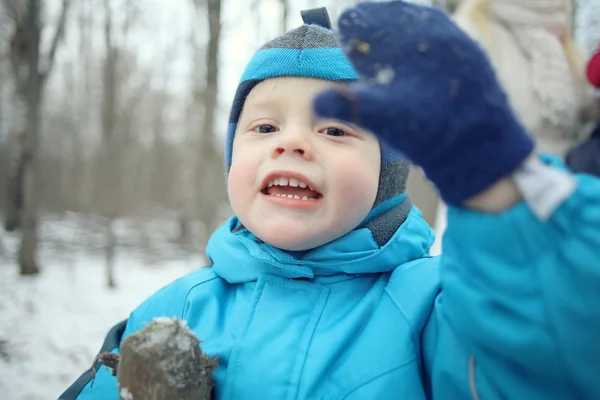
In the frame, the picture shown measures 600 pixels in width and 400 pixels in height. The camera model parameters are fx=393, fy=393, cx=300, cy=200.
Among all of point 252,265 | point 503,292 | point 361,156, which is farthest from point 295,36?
point 503,292

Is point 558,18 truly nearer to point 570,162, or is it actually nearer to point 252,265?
point 570,162

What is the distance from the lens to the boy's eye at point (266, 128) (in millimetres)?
1206

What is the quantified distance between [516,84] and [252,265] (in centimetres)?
207

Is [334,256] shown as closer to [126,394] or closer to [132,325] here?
[126,394]

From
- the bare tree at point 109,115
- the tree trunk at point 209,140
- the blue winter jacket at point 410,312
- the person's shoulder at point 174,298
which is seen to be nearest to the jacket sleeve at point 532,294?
the blue winter jacket at point 410,312

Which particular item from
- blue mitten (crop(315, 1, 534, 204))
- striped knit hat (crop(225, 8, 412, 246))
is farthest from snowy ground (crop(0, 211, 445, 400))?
blue mitten (crop(315, 1, 534, 204))

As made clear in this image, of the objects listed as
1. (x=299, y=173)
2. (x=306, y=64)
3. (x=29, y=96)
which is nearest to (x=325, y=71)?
(x=306, y=64)

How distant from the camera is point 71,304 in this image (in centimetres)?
588

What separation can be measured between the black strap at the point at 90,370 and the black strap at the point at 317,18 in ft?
4.24

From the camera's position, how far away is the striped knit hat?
118 centimetres

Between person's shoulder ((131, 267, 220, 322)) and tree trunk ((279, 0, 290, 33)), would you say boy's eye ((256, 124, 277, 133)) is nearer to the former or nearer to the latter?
person's shoulder ((131, 267, 220, 322))

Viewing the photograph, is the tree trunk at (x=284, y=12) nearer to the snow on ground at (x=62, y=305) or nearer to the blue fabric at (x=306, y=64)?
the snow on ground at (x=62, y=305)

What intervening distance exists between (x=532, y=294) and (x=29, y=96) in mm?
7784

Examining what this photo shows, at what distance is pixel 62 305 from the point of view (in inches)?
228
